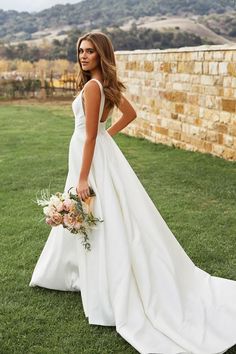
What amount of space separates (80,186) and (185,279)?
3.16ft

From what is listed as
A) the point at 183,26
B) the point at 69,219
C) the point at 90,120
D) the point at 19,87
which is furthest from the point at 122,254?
the point at 183,26

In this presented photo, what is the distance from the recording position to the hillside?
1847 inches

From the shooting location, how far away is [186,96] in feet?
35.4

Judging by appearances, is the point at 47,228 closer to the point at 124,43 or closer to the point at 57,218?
the point at 57,218

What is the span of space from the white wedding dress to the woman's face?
0.22 metres

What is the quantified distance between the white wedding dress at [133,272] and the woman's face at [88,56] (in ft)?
0.74

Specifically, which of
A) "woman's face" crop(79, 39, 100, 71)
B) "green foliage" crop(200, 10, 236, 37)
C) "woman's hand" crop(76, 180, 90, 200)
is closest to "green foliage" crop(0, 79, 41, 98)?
"green foliage" crop(200, 10, 236, 37)

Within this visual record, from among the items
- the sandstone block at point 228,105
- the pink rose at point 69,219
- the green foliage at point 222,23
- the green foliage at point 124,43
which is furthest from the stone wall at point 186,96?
the green foliage at point 222,23

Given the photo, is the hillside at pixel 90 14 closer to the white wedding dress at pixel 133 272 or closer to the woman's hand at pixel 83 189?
the white wedding dress at pixel 133 272

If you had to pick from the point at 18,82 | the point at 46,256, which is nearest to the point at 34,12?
the point at 18,82

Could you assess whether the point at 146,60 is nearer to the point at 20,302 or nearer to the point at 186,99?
the point at 186,99

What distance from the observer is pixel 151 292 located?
3.40 m

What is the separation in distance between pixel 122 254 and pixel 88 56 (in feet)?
4.13

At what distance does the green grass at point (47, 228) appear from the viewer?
11.2 feet
